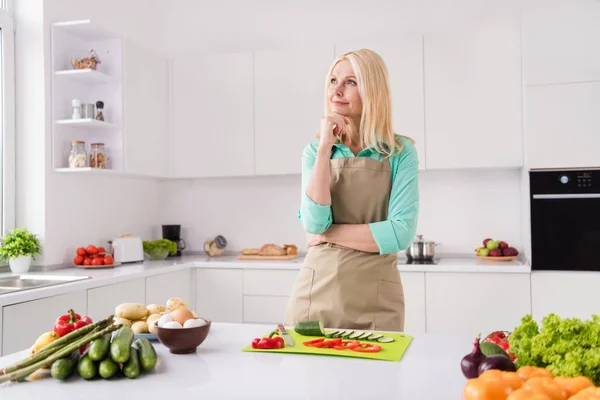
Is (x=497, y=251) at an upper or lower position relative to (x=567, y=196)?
lower

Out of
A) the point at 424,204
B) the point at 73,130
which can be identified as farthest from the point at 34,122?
the point at 424,204

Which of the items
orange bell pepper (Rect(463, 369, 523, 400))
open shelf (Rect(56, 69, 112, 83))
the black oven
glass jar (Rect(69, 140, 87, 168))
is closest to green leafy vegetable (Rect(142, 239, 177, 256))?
glass jar (Rect(69, 140, 87, 168))

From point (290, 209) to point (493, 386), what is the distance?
3.43 meters

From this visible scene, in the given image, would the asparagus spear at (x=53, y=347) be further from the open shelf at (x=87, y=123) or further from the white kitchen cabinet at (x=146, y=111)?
→ the white kitchen cabinet at (x=146, y=111)

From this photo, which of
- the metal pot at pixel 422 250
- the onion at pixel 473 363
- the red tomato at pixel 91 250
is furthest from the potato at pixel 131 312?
the metal pot at pixel 422 250

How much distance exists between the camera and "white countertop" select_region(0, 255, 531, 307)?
259 cm

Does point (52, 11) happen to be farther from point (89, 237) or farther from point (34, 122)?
point (89, 237)

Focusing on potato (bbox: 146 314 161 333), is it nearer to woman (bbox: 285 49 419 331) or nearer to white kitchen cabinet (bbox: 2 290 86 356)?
woman (bbox: 285 49 419 331)

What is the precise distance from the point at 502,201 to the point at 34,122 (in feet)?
10.1

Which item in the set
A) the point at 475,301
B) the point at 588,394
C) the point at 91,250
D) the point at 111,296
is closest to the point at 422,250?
the point at 475,301

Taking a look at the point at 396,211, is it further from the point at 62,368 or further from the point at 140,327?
the point at 62,368

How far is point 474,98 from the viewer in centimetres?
362

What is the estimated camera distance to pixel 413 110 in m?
3.73

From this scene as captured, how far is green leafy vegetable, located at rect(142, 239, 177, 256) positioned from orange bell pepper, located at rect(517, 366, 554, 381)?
3.36 metres
